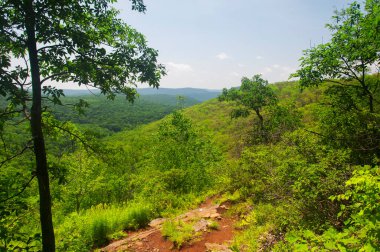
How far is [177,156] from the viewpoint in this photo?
21281 millimetres

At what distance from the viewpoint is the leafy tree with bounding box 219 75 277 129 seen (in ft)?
70.5

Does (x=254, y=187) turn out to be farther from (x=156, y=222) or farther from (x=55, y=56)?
(x=55, y=56)

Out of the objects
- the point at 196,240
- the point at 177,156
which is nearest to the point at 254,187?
the point at 196,240

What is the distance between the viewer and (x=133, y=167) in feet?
121

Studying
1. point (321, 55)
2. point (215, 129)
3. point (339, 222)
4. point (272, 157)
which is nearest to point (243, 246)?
point (339, 222)

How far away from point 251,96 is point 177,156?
25.5 feet

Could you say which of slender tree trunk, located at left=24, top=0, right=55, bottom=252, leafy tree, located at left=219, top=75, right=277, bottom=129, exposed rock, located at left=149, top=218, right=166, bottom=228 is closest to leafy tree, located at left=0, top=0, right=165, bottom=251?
slender tree trunk, located at left=24, top=0, right=55, bottom=252

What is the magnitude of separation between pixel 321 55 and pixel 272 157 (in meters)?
4.86

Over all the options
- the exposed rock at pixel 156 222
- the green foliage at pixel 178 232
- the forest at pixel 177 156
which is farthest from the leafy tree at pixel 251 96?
the green foliage at pixel 178 232

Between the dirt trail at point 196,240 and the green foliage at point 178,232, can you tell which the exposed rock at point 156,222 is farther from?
the green foliage at point 178,232

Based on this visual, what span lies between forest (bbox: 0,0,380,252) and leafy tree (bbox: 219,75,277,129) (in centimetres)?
11

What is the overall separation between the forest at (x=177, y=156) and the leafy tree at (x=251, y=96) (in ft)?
0.37

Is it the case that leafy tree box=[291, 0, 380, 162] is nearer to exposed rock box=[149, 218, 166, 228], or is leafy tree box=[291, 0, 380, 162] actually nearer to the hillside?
the hillside

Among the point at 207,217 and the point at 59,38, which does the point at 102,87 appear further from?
the point at 207,217
